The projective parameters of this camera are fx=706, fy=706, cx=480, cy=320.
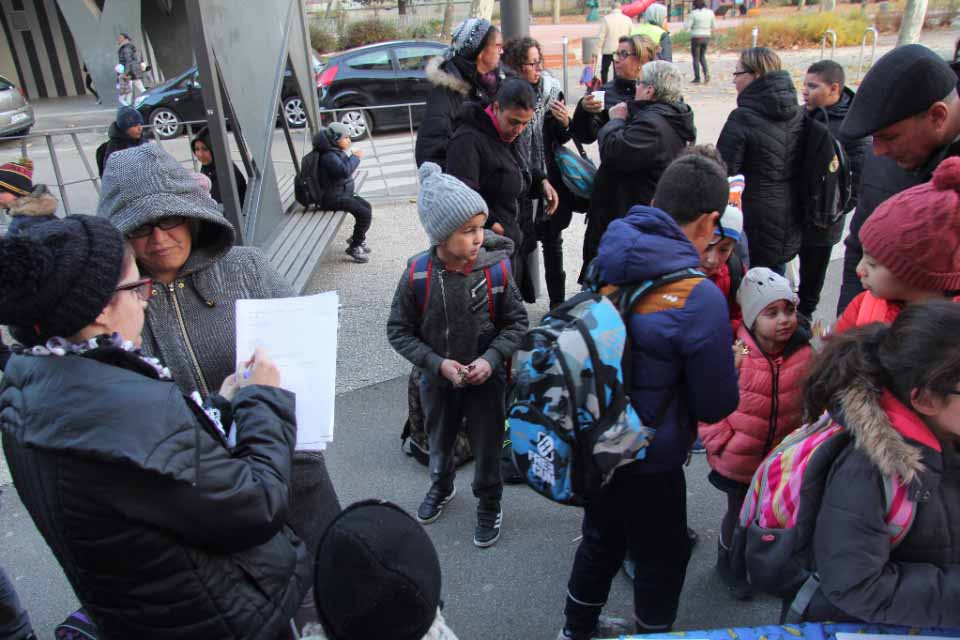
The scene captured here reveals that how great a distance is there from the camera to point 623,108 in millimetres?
4195

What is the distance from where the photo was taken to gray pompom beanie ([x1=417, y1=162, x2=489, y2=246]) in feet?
9.11

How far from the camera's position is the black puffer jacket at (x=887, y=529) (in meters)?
1.61

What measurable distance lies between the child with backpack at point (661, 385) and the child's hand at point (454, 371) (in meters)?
0.80

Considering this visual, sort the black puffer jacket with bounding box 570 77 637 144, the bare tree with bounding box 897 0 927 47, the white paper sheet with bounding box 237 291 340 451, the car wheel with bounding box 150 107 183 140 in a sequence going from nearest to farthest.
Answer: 1. the white paper sheet with bounding box 237 291 340 451
2. the black puffer jacket with bounding box 570 77 637 144
3. the car wheel with bounding box 150 107 183 140
4. the bare tree with bounding box 897 0 927 47

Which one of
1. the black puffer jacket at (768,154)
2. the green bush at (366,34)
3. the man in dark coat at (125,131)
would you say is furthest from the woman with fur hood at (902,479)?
the green bush at (366,34)

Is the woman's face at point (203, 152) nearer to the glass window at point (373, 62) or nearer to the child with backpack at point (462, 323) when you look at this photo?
the child with backpack at point (462, 323)

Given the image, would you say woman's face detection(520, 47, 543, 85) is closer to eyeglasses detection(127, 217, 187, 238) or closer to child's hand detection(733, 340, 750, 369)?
child's hand detection(733, 340, 750, 369)

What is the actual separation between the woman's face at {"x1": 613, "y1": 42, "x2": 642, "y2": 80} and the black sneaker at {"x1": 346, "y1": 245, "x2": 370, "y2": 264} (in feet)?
10.6

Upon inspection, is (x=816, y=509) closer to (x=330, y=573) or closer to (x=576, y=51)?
(x=330, y=573)

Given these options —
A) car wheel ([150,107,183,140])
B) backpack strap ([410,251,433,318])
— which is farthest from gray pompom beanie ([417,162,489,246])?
car wheel ([150,107,183,140])

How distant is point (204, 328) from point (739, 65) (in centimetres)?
361

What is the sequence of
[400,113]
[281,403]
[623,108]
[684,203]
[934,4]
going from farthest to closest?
[934,4] < [400,113] < [623,108] < [684,203] < [281,403]

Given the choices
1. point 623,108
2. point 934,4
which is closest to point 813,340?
point 623,108

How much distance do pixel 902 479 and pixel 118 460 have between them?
1645mm
